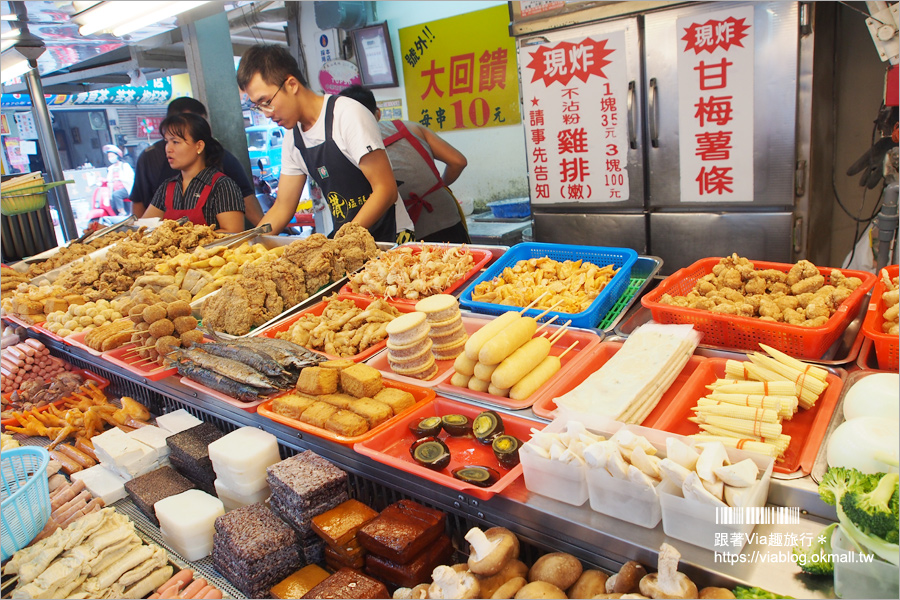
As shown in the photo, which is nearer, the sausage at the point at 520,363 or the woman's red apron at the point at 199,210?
the sausage at the point at 520,363

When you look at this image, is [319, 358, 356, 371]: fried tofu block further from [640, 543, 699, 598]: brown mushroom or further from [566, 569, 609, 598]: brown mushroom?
[640, 543, 699, 598]: brown mushroom

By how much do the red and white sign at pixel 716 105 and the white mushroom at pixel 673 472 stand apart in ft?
13.5

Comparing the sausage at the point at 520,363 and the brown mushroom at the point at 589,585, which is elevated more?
the sausage at the point at 520,363

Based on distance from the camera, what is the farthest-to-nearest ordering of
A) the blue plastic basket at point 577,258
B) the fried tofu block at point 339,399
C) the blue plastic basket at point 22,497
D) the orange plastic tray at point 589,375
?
1. the blue plastic basket at point 577,258
2. the fried tofu block at point 339,399
3. the orange plastic tray at point 589,375
4. the blue plastic basket at point 22,497

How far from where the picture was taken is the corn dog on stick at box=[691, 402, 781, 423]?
1.61m

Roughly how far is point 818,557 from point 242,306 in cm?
257

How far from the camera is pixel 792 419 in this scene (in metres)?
1.77

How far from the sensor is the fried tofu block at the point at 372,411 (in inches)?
78.4

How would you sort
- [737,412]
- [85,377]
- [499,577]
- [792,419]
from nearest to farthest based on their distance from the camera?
[499,577] → [737,412] → [792,419] → [85,377]

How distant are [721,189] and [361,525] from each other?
4319mm

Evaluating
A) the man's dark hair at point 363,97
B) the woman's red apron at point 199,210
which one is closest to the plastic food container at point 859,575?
the man's dark hair at point 363,97

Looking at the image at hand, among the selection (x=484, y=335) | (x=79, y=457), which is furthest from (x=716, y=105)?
(x=79, y=457)

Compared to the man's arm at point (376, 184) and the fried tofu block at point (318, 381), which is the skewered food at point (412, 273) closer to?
the man's arm at point (376, 184)

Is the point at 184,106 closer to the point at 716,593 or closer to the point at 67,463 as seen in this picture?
the point at 67,463
